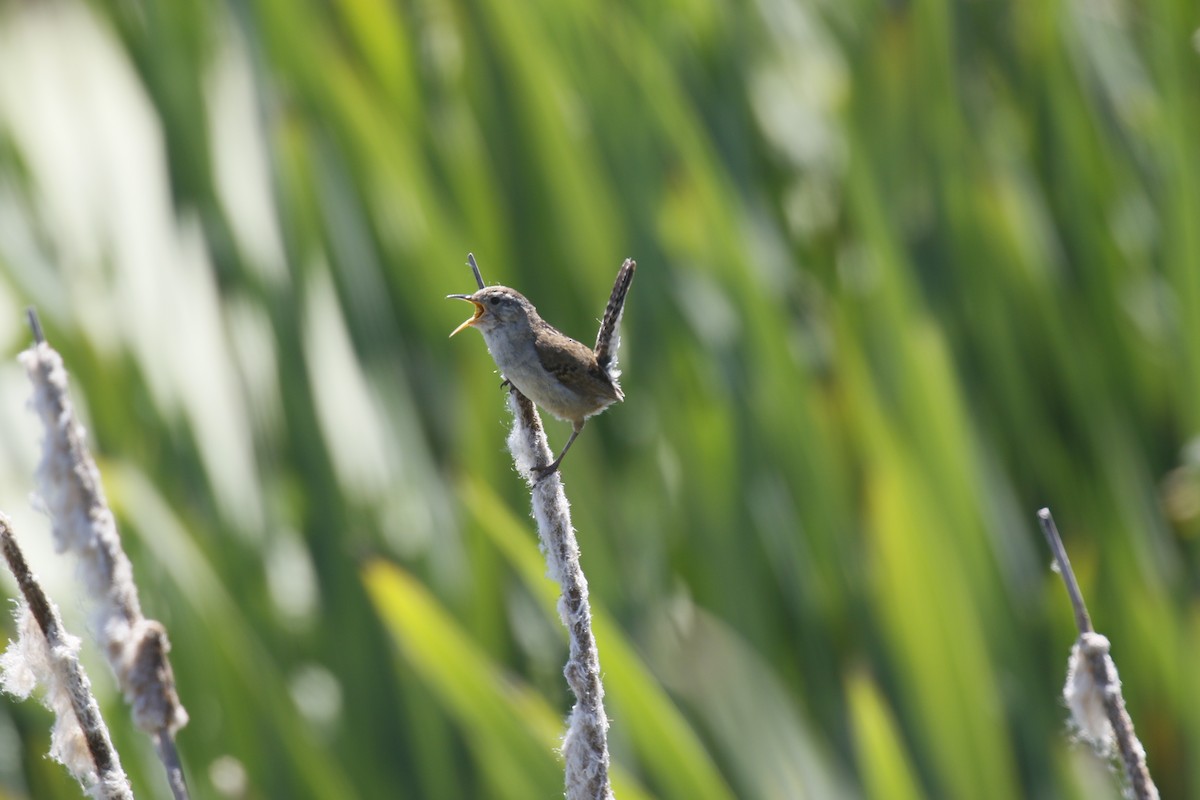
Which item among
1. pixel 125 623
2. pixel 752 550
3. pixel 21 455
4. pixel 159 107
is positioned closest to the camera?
pixel 125 623

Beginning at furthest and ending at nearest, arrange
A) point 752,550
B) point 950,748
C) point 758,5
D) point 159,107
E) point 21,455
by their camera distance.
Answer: point 758,5
point 159,107
point 21,455
point 752,550
point 950,748

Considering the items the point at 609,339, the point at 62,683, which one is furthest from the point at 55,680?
the point at 609,339

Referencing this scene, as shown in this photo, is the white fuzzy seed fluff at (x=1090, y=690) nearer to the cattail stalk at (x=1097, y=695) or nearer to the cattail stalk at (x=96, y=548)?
the cattail stalk at (x=1097, y=695)

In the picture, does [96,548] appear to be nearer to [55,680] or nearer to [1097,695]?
[55,680]

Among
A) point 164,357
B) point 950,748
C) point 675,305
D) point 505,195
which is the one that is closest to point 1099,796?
point 950,748

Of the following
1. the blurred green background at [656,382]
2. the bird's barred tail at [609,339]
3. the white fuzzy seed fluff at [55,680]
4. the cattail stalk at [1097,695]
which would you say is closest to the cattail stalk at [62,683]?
the white fuzzy seed fluff at [55,680]

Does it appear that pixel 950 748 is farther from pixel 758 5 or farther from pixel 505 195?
pixel 758 5

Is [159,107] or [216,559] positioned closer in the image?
[216,559]
